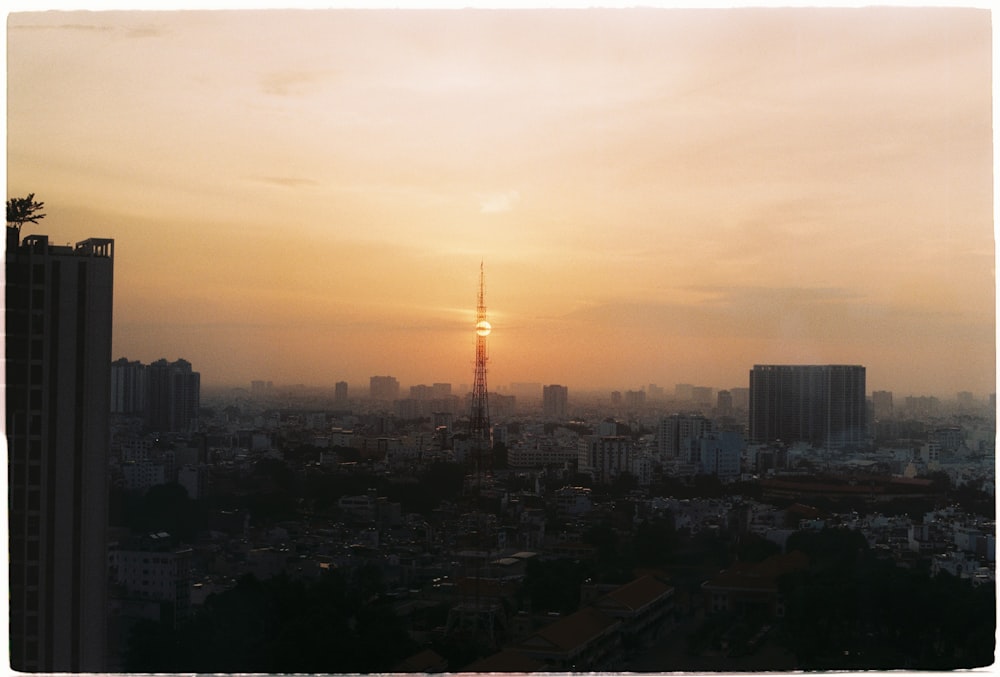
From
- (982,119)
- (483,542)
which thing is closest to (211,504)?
(483,542)

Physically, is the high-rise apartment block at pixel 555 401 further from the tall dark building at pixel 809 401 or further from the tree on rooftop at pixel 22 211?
the tree on rooftop at pixel 22 211

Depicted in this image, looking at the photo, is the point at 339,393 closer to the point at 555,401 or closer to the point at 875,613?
the point at 555,401

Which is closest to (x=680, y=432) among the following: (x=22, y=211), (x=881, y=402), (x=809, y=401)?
(x=809, y=401)

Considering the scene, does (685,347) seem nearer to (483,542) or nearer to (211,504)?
(483,542)

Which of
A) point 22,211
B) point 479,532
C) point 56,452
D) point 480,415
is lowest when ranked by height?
point 479,532

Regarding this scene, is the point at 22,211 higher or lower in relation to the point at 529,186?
lower
